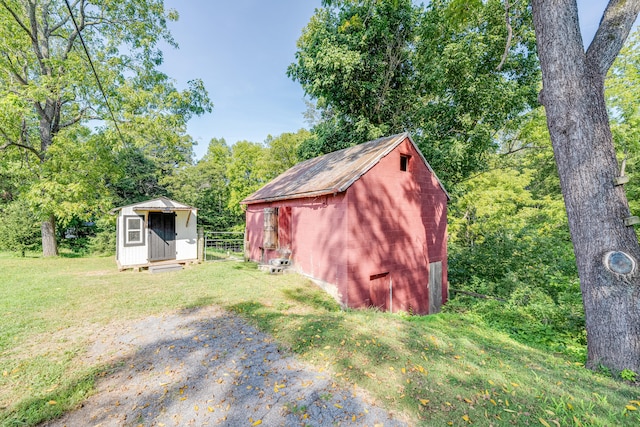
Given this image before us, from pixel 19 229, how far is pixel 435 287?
21.5 m

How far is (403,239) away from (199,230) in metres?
9.16

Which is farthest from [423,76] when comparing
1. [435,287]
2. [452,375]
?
[452,375]

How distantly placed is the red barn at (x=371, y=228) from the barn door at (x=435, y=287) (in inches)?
1.5

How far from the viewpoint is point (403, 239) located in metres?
9.08

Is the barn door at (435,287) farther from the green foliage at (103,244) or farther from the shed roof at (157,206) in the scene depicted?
the green foliage at (103,244)

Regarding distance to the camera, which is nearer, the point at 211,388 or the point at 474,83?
the point at 211,388

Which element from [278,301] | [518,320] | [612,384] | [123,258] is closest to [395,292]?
[518,320]

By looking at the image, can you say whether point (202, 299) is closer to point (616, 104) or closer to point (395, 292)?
point (395, 292)

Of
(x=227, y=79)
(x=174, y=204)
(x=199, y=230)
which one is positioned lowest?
(x=199, y=230)

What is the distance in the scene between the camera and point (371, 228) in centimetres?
816

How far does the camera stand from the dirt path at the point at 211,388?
2.91 metres

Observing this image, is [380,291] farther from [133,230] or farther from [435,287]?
[133,230]

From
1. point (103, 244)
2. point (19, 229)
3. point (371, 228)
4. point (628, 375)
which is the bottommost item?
point (628, 375)

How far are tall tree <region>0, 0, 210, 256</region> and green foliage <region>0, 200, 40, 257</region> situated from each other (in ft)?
8.11
